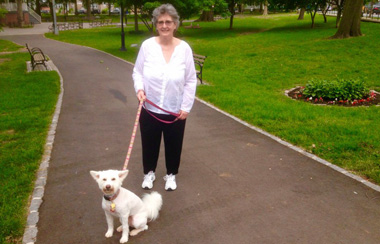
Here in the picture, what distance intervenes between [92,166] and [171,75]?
2.49 metres

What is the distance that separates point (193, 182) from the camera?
5113 millimetres

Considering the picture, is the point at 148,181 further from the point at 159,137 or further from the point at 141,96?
the point at 141,96

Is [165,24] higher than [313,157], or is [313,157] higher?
[165,24]

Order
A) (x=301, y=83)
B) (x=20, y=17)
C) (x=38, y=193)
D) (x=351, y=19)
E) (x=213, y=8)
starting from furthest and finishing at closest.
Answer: (x=20, y=17), (x=213, y=8), (x=351, y=19), (x=301, y=83), (x=38, y=193)

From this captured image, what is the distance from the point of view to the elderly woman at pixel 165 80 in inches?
160

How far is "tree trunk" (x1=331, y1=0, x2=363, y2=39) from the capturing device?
18.7 meters

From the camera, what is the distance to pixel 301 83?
39.0ft

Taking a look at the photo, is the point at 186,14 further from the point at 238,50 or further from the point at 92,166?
the point at 92,166

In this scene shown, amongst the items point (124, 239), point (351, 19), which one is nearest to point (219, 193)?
point (124, 239)

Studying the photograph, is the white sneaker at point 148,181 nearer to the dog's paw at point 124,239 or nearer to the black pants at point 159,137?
the black pants at point 159,137

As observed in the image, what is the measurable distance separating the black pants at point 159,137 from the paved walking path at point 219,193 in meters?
0.44

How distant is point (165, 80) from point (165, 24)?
679 millimetres

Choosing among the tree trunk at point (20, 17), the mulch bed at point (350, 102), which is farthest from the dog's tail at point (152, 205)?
the tree trunk at point (20, 17)

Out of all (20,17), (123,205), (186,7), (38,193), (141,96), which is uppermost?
(186,7)
